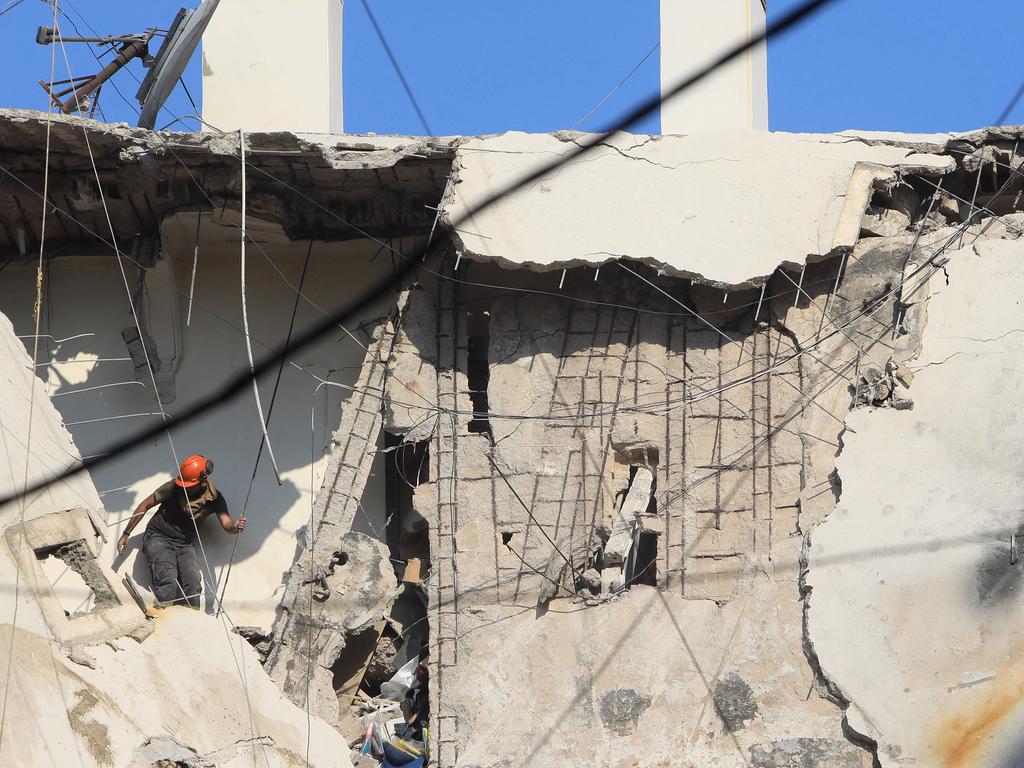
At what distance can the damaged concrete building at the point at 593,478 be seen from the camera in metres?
9.25

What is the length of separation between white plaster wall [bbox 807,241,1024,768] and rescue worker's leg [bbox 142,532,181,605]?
360 centimetres

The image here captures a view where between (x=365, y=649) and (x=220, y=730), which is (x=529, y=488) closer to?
(x=365, y=649)

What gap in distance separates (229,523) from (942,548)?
4.00 metres

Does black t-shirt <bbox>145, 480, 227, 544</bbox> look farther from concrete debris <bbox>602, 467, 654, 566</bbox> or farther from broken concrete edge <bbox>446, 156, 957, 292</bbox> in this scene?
concrete debris <bbox>602, 467, 654, 566</bbox>

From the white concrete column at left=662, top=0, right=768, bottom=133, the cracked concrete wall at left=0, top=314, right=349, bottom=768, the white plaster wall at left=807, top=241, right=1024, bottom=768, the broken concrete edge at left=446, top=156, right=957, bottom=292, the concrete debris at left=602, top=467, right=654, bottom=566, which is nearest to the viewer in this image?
the cracked concrete wall at left=0, top=314, right=349, bottom=768

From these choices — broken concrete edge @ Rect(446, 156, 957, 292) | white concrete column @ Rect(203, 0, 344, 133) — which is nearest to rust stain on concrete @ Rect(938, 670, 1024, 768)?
broken concrete edge @ Rect(446, 156, 957, 292)

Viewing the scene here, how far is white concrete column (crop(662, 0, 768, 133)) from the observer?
37.6 feet

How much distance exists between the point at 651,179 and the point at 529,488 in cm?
185

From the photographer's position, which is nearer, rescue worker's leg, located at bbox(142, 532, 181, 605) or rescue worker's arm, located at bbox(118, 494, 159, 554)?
rescue worker's leg, located at bbox(142, 532, 181, 605)

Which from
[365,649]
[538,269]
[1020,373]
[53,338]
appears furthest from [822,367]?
[53,338]

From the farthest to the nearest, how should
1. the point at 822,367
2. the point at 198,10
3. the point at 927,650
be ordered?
1. the point at 198,10
2. the point at 822,367
3. the point at 927,650

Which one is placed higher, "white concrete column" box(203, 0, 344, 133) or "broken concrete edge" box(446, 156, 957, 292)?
"white concrete column" box(203, 0, 344, 133)

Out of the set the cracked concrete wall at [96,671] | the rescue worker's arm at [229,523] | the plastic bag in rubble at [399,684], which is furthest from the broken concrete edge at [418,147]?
the plastic bag in rubble at [399,684]

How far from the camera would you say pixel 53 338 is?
11.2m
